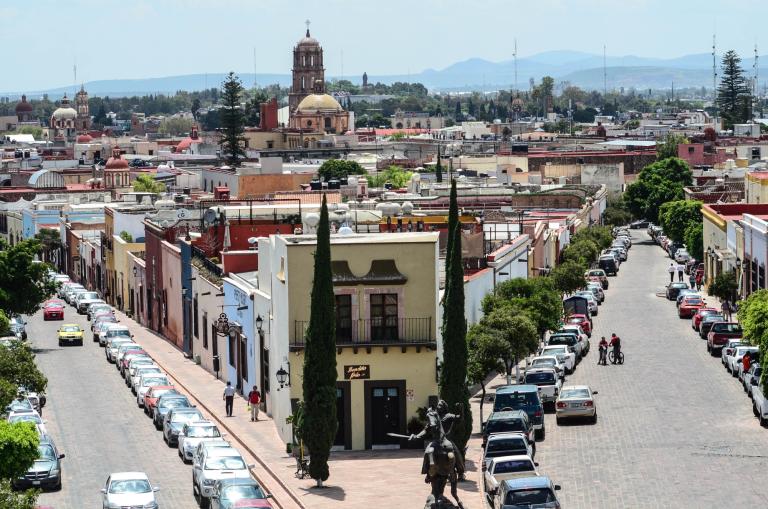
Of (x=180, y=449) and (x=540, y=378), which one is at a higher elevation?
(x=540, y=378)

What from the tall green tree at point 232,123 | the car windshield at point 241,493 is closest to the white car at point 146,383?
the car windshield at point 241,493

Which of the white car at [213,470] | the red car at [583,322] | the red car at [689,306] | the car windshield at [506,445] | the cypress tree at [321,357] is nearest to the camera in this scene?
the white car at [213,470]

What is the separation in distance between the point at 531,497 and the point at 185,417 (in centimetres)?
1410

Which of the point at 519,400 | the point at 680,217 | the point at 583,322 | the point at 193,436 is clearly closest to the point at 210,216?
the point at 583,322

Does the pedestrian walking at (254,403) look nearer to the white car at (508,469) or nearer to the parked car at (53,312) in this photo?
the white car at (508,469)

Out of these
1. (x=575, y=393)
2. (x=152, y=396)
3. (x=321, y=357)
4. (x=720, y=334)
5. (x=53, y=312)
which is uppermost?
(x=321, y=357)

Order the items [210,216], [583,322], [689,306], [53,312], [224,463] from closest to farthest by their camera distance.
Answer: [224,463] → [583,322] → [210,216] → [689,306] → [53,312]

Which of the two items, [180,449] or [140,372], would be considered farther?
[140,372]

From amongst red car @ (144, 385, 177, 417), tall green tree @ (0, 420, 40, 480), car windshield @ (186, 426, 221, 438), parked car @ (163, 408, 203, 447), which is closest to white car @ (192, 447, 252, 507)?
car windshield @ (186, 426, 221, 438)

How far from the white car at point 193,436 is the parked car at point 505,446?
6.76 metres

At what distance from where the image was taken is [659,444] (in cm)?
4100

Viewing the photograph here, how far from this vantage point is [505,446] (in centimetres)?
3797

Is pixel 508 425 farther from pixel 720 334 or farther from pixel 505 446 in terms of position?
pixel 720 334

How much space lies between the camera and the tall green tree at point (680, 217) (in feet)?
324
